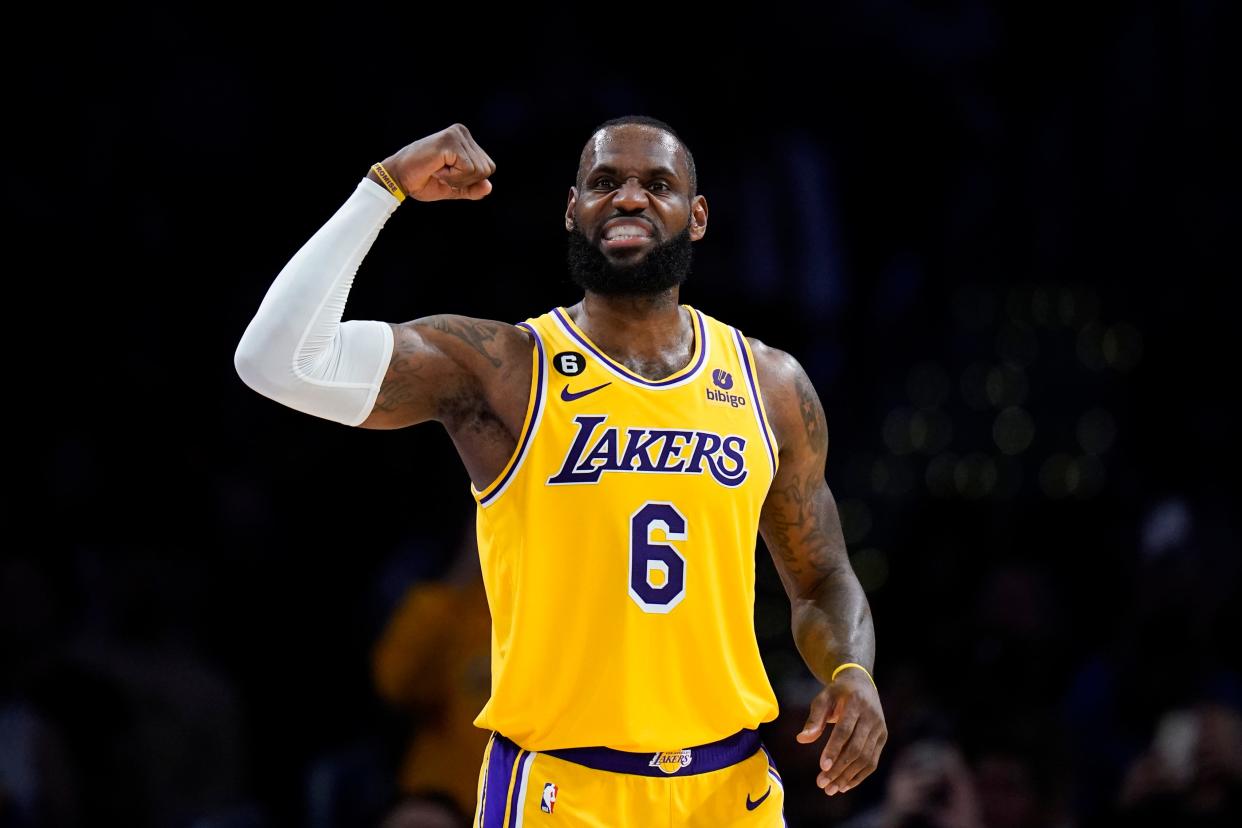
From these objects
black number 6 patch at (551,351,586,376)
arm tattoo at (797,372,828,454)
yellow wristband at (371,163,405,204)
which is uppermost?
yellow wristband at (371,163,405,204)

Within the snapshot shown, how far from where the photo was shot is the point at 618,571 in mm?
3729

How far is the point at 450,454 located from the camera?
26.9 ft

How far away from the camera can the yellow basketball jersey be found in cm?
373

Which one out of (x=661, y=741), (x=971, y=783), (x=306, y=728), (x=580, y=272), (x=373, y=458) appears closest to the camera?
(x=661, y=741)

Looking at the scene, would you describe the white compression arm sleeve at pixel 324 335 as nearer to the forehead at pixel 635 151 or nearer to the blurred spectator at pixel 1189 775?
the forehead at pixel 635 151

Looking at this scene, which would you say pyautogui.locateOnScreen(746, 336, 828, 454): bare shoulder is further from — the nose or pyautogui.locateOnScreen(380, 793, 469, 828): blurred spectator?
pyautogui.locateOnScreen(380, 793, 469, 828): blurred spectator

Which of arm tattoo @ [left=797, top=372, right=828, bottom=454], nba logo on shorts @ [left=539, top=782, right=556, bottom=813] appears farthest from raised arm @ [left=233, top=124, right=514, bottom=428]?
nba logo on shorts @ [left=539, top=782, right=556, bottom=813]

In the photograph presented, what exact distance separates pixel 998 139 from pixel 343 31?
3486 mm

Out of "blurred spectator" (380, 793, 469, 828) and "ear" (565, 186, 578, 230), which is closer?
"ear" (565, 186, 578, 230)

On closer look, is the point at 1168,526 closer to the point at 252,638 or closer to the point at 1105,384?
the point at 1105,384

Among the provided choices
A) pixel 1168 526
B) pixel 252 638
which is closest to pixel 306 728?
pixel 252 638

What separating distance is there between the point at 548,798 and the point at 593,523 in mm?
610

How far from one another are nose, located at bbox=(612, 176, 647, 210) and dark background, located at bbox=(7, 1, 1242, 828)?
9.06 feet

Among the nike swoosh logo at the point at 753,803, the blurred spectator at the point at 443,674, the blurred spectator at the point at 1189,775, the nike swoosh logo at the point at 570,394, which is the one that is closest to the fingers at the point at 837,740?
the nike swoosh logo at the point at 753,803
